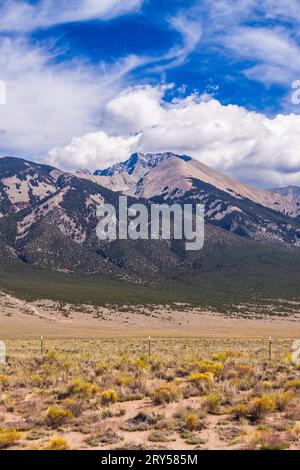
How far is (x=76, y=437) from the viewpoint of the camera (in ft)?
43.4

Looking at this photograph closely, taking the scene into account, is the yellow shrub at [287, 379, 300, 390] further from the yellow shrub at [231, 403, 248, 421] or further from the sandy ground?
the sandy ground

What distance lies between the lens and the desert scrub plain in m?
12.6

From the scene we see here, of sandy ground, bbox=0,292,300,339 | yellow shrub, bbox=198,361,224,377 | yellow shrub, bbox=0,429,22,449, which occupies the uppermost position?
yellow shrub, bbox=198,361,224,377

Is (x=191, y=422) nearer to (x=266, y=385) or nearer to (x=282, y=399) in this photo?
(x=282, y=399)

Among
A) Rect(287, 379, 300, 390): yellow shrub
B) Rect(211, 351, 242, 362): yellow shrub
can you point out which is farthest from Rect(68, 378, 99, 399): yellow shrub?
Rect(211, 351, 242, 362): yellow shrub

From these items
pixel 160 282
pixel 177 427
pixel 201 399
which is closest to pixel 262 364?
pixel 201 399

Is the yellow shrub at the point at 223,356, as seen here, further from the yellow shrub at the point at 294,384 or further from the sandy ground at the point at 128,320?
the sandy ground at the point at 128,320

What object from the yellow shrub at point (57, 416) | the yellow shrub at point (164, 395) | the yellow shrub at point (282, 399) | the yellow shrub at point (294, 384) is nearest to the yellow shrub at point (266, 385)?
the yellow shrub at point (294, 384)

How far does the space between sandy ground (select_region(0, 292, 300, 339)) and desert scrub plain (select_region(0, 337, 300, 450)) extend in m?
56.8

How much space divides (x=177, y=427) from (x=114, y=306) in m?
105

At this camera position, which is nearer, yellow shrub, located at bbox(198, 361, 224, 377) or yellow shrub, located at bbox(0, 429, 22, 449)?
yellow shrub, located at bbox(0, 429, 22, 449)
